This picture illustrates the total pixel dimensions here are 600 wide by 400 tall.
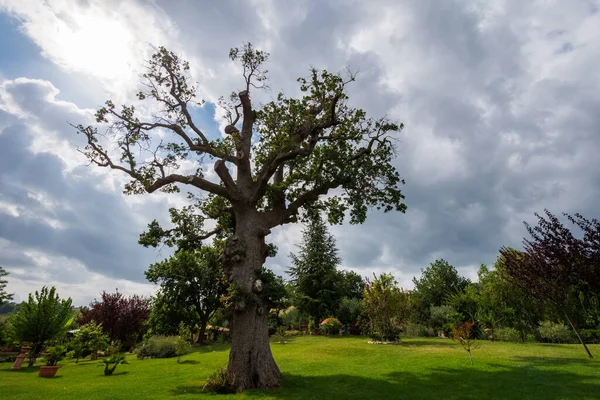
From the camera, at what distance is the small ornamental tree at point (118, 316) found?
3041 cm

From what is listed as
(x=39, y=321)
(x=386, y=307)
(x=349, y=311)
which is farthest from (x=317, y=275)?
(x=39, y=321)

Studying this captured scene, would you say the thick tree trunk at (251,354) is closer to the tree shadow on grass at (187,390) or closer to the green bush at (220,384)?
the green bush at (220,384)

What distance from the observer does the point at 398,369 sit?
13.5 metres

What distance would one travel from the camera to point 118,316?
1212 inches

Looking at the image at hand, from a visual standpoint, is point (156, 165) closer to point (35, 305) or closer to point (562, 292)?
point (35, 305)

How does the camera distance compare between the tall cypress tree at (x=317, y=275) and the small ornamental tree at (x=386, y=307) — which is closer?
the small ornamental tree at (x=386, y=307)

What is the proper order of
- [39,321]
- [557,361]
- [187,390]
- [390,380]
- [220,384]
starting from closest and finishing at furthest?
[220,384]
[187,390]
[390,380]
[557,361]
[39,321]

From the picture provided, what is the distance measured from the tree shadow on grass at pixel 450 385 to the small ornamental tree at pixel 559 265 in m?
4.56

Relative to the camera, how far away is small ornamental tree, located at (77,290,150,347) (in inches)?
1197

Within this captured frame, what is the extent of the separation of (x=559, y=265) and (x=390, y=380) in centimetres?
1012

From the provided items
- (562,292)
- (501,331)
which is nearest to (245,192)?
(562,292)

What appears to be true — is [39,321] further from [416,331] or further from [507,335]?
[507,335]

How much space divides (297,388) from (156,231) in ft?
31.2

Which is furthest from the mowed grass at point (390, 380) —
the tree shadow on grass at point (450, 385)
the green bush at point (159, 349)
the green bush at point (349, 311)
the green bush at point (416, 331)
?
the green bush at point (349, 311)
